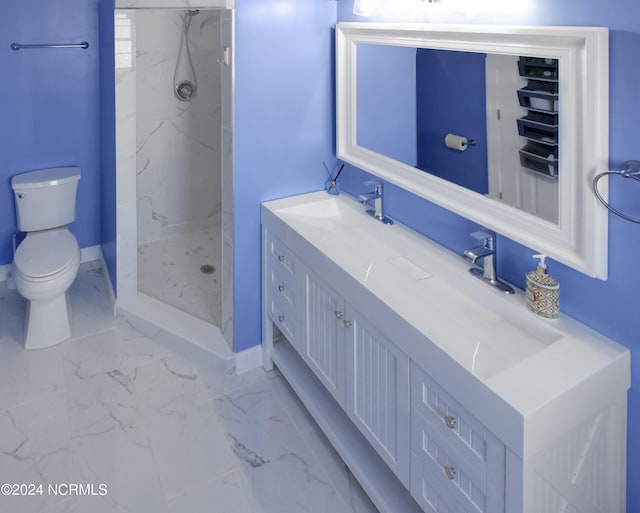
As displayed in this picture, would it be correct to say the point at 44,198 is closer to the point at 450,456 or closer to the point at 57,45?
the point at 57,45

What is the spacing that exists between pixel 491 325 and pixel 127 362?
5.97 feet

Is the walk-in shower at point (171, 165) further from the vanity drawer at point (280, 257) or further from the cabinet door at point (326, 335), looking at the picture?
the cabinet door at point (326, 335)

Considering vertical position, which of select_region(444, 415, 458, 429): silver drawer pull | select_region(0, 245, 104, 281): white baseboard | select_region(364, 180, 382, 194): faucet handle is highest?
select_region(364, 180, 382, 194): faucet handle

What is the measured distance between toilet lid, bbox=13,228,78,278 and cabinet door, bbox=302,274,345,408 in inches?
54.7

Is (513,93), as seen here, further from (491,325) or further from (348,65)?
(348,65)

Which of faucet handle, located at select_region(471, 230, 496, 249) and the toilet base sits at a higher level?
faucet handle, located at select_region(471, 230, 496, 249)

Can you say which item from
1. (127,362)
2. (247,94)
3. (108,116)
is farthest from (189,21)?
(127,362)

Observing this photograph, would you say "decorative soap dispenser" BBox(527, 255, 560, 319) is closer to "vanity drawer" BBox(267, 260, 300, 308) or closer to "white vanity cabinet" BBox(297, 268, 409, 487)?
"white vanity cabinet" BBox(297, 268, 409, 487)

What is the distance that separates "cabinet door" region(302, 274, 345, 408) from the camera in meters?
1.92

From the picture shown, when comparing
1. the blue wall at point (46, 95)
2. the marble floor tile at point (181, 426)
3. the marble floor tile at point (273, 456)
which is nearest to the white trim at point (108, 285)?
the blue wall at point (46, 95)

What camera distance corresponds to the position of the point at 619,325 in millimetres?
1356

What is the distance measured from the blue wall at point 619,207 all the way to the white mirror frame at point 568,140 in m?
0.03

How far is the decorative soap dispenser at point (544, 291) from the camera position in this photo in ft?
4.79

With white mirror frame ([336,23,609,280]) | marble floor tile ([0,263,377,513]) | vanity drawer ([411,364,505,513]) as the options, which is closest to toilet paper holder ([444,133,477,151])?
white mirror frame ([336,23,609,280])
